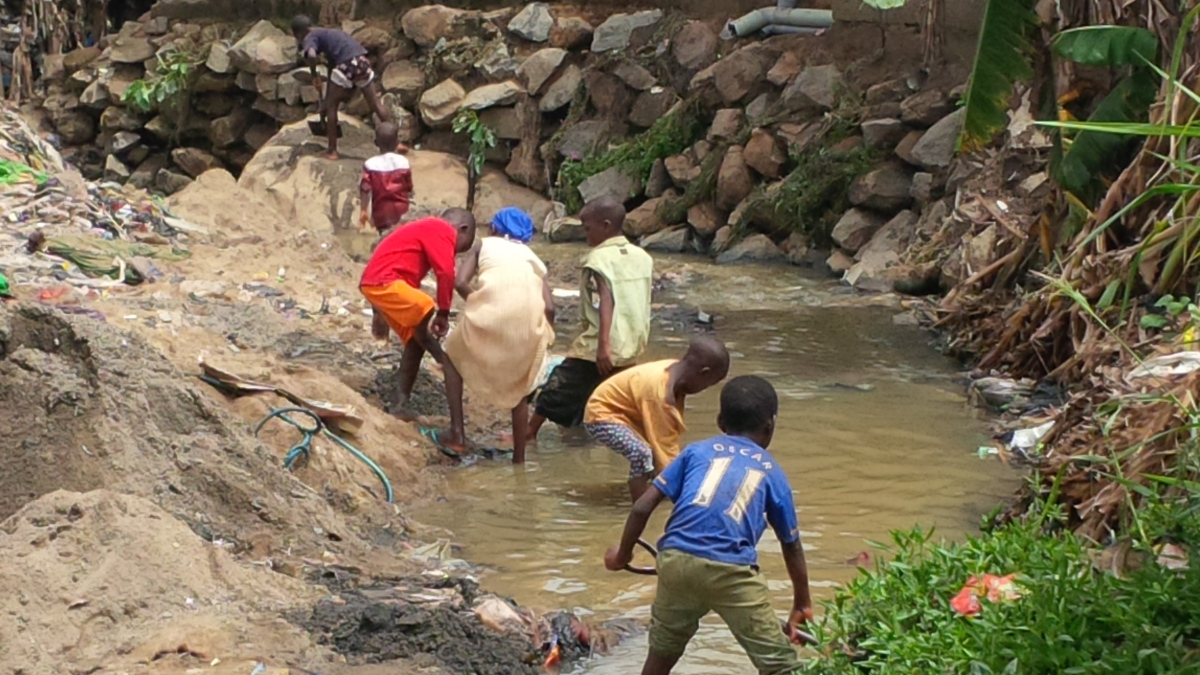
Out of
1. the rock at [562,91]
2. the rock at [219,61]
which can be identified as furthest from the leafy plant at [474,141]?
the rock at [219,61]

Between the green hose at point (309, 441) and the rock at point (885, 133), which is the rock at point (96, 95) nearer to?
the rock at point (885, 133)

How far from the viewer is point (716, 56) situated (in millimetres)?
15844

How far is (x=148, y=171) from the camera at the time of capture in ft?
69.2

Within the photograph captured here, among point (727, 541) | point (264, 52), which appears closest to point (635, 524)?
point (727, 541)

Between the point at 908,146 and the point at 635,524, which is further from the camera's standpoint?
the point at 908,146

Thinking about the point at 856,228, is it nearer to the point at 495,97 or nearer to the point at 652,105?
the point at 652,105

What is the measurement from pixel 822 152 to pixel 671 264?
178cm

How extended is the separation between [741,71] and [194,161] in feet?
28.6

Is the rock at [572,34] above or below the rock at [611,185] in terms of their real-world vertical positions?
above

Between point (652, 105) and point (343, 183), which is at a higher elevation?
point (652, 105)

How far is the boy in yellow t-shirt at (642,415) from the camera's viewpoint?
6.13 metres

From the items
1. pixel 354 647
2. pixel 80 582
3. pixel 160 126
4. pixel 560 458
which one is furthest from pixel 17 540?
pixel 160 126

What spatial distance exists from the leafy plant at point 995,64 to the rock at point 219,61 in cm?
1552

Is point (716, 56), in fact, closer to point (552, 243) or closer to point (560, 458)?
point (552, 243)
